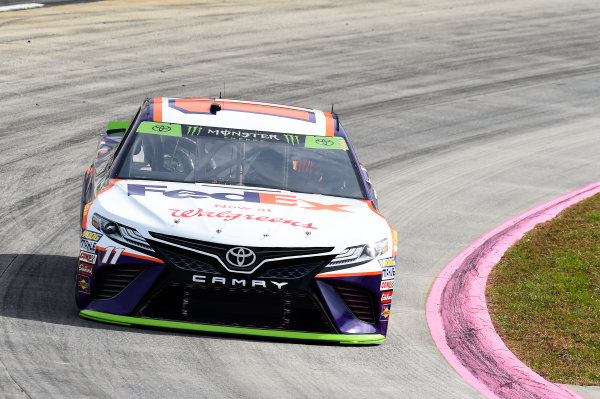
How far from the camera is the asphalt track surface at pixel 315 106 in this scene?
21.8 feet

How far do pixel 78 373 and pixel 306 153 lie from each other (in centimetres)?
284

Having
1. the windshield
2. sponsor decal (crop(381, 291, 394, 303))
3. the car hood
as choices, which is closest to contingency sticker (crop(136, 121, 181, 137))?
the windshield

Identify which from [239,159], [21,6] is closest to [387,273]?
[239,159]

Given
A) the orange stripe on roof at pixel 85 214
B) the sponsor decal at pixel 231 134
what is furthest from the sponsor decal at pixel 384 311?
the orange stripe on roof at pixel 85 214

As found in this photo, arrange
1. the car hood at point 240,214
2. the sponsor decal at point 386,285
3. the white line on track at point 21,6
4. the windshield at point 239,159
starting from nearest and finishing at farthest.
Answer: the car hood at point 240,214
the sponsor decal at point 386,285
the windshield at point 239,159
the white line on track at point 21,6

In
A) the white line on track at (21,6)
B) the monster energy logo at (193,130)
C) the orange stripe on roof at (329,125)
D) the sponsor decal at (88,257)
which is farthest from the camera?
the white line on track at (21,6)

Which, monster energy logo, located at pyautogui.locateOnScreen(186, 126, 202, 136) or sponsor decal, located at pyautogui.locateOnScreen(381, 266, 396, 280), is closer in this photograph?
sponsor decal, located at pyautogui.locateOnScreen(381, 266, 396, 280)

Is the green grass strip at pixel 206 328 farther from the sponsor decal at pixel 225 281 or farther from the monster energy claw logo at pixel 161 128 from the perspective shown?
the monster energy claw logo at pixel 161 128

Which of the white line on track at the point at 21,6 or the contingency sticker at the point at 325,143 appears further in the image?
the white line on track at the point at 21,6

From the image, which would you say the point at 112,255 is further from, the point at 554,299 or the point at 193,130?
the point at 554,299

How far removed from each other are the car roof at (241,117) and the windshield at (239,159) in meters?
0.10

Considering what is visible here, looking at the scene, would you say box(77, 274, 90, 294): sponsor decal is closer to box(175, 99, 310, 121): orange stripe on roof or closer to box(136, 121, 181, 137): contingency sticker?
box(136, 121, 181, 137): contingency sticker

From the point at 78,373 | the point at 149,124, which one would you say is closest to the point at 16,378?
the point at 78,373

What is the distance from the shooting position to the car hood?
693cm
